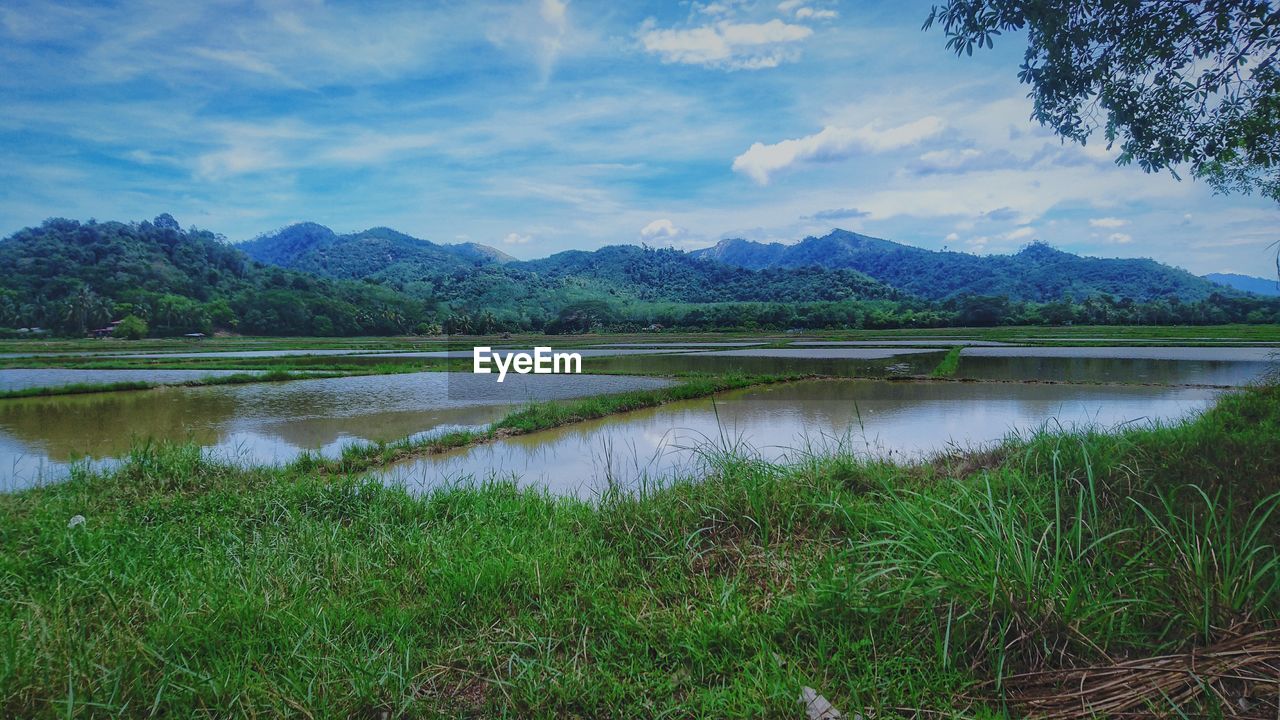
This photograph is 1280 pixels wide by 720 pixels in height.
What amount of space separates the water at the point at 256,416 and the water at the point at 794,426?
311cm

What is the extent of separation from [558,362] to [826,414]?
20.0 meters

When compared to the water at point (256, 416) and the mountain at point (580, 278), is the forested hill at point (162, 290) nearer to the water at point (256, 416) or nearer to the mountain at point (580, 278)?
the mountain at point (580, 278)

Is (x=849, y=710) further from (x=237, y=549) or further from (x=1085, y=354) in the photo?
(x=1085, y=354)

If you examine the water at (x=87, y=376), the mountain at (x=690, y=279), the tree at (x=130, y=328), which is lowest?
→ the water at (x=87, y=376)

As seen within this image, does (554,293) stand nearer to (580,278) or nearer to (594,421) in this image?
(580,278)

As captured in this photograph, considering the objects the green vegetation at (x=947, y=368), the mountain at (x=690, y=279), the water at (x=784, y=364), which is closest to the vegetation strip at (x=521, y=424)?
the water at (x=784, y=364)

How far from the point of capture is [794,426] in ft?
36.4

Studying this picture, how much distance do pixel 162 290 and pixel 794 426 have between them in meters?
75.9

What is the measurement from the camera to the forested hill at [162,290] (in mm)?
46438

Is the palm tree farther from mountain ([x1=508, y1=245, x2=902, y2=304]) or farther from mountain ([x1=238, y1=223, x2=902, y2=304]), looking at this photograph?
mountain ([x1=508, y1=245, x2=902, y2=304])

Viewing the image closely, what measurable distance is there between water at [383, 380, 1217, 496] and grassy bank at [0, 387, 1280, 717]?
1867 mm

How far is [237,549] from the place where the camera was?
4.15m

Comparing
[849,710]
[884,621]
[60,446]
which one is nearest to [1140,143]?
[884,621]

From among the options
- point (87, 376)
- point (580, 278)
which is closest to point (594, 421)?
point (87, 376)
